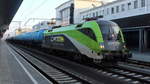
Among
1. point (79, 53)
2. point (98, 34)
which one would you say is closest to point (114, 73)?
point (98, 34)

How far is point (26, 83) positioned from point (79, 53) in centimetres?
755

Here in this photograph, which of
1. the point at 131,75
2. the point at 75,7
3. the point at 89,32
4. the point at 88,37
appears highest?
the point at 75,7

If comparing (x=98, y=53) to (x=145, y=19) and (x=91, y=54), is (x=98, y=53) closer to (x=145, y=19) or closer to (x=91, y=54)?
(x=91, y=54)

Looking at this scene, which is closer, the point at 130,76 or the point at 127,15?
the point at 130,76

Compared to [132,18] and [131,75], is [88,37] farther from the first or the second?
[132,18]

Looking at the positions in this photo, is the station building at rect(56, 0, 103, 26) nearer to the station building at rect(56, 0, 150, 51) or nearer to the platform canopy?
the station building at rect(56, 0, 150, 51)

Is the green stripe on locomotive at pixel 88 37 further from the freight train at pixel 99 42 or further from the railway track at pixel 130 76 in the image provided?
the railway track at pixel 130 76

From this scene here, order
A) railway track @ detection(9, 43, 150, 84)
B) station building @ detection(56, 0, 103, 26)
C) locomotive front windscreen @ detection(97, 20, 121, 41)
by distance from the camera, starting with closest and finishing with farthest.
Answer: railway track @ detection(9, 43, 150, 84)
locomotive front windscreen @ detection(97, 20, 121, 41)
station building @ detection(56, 0, 103, 26)

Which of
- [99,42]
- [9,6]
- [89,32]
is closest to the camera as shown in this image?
[99,42]

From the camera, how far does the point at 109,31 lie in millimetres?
15773

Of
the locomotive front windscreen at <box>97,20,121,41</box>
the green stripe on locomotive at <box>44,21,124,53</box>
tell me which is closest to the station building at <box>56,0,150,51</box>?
the green stripe on locomotive at <box>44,21,124,53</box>

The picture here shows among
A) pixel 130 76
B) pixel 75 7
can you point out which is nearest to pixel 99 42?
pixel 130 76

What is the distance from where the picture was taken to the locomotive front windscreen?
1556 cm

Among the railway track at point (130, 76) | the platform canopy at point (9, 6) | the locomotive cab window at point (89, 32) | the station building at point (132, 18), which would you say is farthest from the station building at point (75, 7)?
the railway track at point (130, 76)
